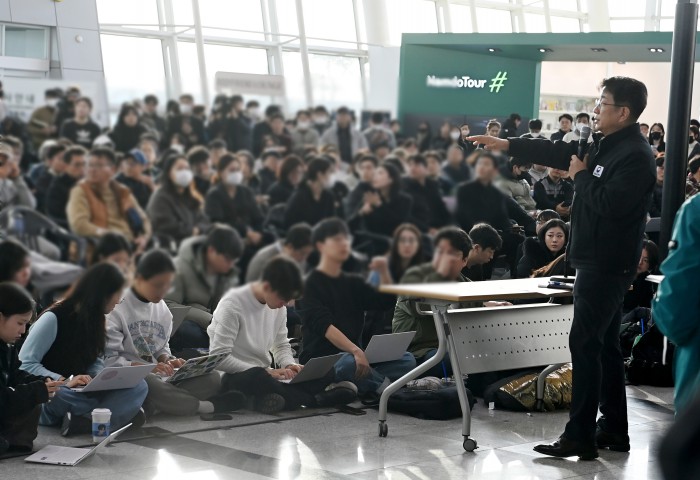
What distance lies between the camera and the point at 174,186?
82cm

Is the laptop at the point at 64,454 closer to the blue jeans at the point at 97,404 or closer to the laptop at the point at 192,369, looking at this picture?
the blue jeans at the point at 97,404

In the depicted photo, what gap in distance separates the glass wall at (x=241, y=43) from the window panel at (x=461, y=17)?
55.1 feet

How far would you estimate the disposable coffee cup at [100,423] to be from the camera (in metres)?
4.24

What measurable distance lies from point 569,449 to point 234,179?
3.45 m

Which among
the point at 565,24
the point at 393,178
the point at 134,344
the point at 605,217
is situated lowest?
the point at 134,344

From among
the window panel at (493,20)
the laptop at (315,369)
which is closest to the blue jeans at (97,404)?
the laptop at (315,369)

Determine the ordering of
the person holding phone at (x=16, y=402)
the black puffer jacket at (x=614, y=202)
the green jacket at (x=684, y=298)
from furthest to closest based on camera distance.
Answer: the person holding phone at (x=16, y=402)
the black puffer jacket at (x=614, y=202)
the green jacket at (x=684, y=298)

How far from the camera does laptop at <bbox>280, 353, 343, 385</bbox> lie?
496 centimetres

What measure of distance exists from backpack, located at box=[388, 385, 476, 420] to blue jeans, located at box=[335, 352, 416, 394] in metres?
0.33

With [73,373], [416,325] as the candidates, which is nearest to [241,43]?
[73,373]

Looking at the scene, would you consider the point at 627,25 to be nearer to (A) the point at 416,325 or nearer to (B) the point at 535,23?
(B) the point at 535,23

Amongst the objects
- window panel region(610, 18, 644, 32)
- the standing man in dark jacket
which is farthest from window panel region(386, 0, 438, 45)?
window panel region(610, 18, 644, 32)

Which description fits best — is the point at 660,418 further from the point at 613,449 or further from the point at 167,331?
the point at 167,331

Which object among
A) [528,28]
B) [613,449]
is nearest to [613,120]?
[613,449]
